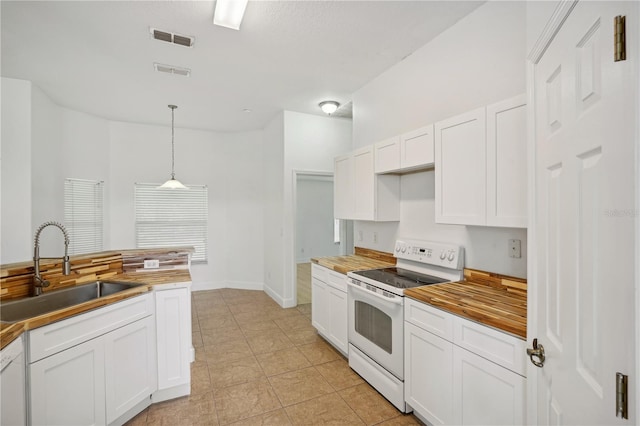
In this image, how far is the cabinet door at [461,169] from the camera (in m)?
1.97

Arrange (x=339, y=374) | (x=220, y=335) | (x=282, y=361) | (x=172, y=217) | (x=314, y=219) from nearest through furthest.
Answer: (x=339, y=374) → (x=282, y=361) → (x=220, y=335) → (x=172, y=217) → (x=314, y=219)

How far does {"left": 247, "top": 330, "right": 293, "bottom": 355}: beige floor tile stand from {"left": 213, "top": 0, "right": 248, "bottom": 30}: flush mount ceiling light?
307 centimetres

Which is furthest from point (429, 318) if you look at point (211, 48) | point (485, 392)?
point (211, 48)

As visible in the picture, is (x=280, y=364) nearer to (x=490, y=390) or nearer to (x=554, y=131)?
(x=490, y=390)

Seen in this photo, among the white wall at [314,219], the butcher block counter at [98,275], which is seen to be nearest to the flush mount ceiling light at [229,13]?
the butcher block counter at [98,275]

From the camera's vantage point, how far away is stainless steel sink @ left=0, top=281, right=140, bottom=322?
187 cm

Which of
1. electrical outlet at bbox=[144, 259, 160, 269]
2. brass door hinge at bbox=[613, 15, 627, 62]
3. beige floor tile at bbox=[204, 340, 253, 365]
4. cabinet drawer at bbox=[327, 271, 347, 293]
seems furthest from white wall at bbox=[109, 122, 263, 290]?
brass door hinge at bbox=[613, 15, 627, 62]

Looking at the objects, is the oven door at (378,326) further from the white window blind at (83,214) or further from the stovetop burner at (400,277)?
the white window blind at (83,214)

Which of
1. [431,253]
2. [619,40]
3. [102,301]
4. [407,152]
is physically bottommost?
[102,301]

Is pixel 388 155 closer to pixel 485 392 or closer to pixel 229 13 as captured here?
pixel 229 13

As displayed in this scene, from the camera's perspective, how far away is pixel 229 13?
89.1 inches

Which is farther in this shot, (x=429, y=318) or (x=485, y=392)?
(x=429, y=318)

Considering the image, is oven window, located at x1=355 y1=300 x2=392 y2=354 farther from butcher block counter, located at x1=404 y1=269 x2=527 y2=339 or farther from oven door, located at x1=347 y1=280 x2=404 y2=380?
butcher block counter, located at x1=404 y1=269 x2=527 y2=339

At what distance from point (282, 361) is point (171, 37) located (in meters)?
3.16
